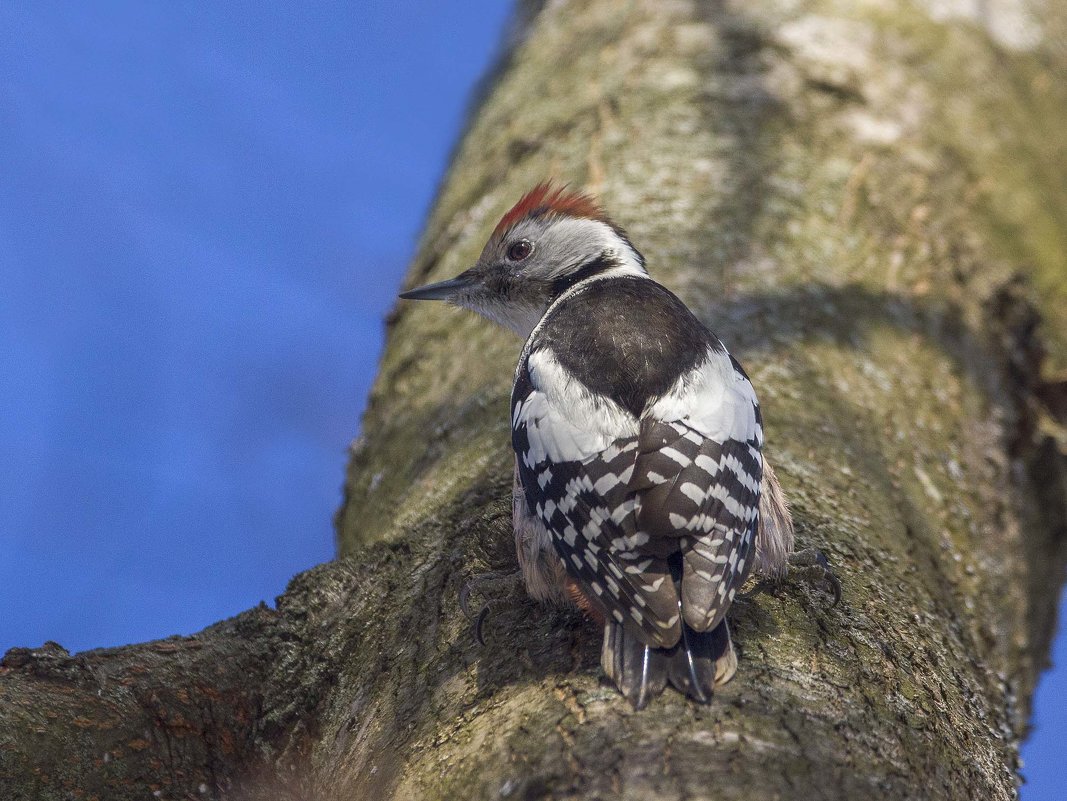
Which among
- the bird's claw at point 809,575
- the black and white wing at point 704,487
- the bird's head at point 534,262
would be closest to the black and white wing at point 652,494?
the black and white wing at point 704,487

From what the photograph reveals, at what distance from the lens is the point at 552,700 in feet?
6.56

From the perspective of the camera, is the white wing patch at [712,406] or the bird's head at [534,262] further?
the bird's head at [534,262]

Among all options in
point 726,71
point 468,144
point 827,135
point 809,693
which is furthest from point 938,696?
point 468,144

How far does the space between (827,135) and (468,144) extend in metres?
1.83

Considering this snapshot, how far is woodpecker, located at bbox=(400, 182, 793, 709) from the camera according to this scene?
2100 mm

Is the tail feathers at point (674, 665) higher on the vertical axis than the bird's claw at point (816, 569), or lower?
lower

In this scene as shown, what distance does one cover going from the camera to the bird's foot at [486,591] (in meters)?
2.35

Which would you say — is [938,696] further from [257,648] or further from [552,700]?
[257,648]

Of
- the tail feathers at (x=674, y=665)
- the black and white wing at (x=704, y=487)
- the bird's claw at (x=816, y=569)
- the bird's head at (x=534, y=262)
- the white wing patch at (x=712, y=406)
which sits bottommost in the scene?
the tail feathers at (x=674, y=665)

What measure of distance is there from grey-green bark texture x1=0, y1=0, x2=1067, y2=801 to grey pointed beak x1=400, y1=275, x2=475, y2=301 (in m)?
0.19

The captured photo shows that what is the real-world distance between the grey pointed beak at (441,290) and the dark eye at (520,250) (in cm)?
18

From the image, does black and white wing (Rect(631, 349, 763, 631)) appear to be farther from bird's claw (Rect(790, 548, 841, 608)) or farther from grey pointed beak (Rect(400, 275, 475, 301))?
grey pointed beak (Rect(400, 275, 475, 301))

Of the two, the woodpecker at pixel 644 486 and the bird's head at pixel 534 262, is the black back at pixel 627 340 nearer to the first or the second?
the woodpecker at pixel 644 486

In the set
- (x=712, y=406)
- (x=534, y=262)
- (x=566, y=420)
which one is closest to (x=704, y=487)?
(x=712, y=406)
